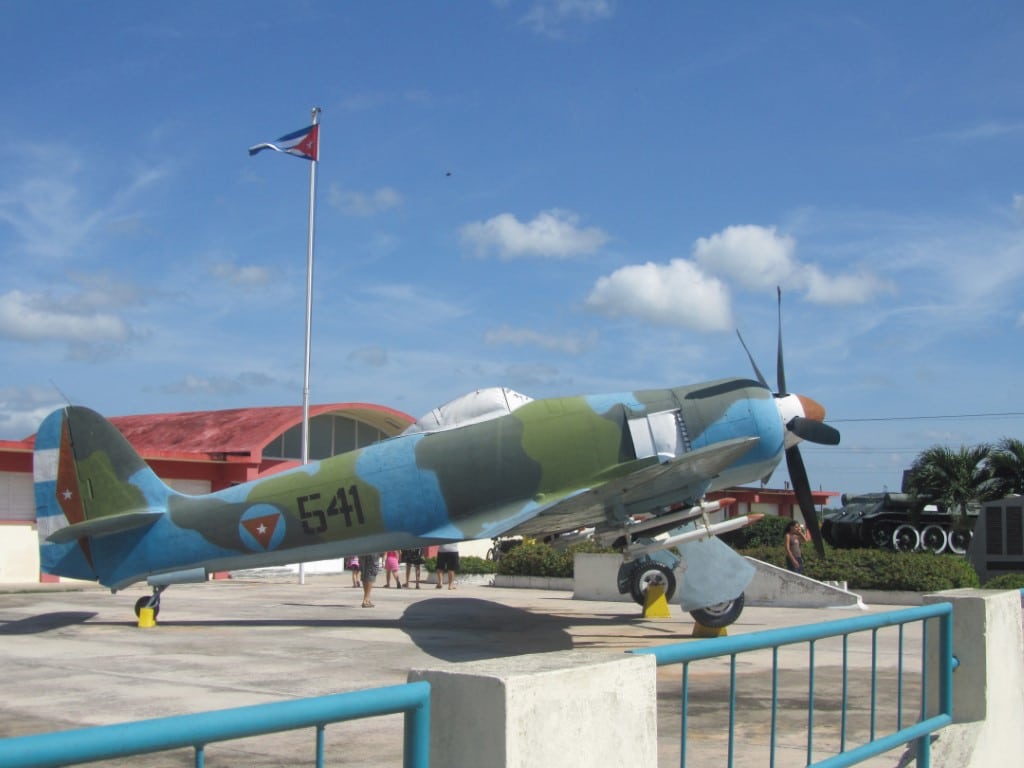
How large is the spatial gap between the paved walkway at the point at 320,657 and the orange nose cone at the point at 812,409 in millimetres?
3158

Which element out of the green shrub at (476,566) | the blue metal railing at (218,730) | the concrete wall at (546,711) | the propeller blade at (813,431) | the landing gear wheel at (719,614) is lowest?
the green shrub at (476,566)

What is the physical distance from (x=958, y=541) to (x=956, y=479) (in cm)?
244

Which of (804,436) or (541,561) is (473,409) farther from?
(541,561)

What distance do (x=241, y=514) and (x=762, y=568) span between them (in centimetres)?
1038

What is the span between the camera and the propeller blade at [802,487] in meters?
14.6

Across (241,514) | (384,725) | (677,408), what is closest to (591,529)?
(677,408)

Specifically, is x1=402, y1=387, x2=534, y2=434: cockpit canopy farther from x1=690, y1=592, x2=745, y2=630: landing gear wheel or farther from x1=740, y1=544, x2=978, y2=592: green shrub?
x1=740, y1=544, x2=978, y2=592: green shrub

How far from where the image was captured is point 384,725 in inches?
297

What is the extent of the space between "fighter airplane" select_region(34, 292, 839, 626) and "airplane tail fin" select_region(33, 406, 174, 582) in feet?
0.07

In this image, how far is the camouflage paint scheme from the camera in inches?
540

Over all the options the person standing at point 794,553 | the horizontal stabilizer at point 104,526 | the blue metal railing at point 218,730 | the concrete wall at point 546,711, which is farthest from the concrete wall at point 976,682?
the person standing at point 794,553

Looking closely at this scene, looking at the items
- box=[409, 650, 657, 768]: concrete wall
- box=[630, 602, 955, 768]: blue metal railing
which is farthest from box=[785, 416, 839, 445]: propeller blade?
box=[409, 650, 657, 768]: concrete wall

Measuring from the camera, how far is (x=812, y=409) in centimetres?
1452

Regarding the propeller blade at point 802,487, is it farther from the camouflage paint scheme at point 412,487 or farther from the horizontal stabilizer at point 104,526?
the horizontal stabilizer at point 104,526
